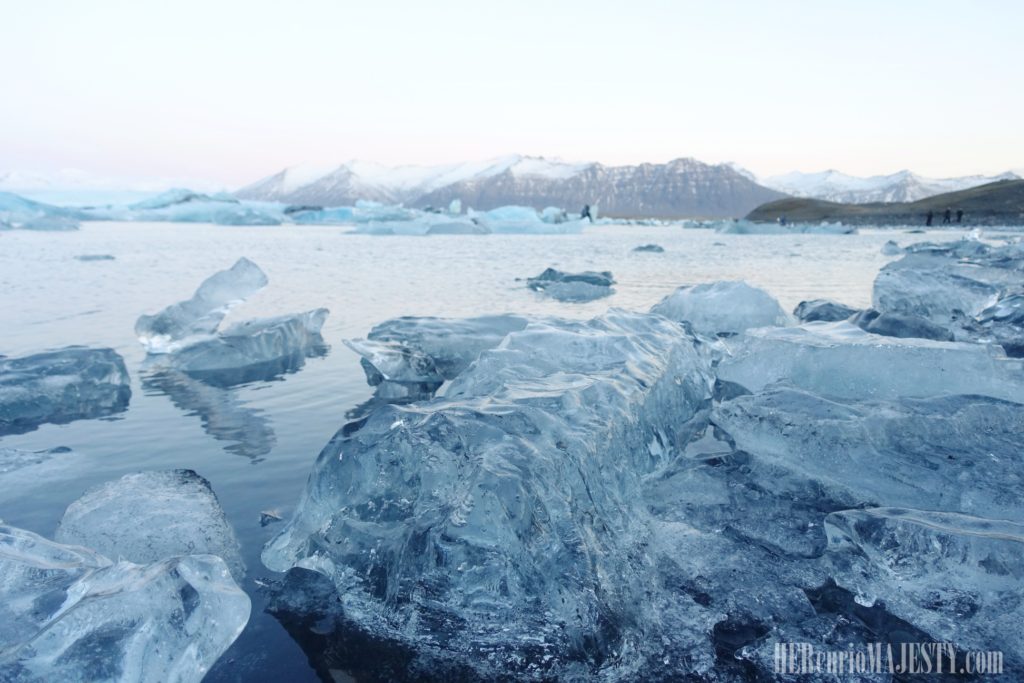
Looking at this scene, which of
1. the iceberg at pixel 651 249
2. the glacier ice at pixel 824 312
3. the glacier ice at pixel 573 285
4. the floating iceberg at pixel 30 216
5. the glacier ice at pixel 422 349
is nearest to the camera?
the glacier ice at pixel 422 349

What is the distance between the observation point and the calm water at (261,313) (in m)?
2.90

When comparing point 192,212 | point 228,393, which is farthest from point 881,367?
point 192,212

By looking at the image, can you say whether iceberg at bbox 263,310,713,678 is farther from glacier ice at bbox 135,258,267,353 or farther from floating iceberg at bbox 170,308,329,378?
glacier ice at bbox 135,258,267,353

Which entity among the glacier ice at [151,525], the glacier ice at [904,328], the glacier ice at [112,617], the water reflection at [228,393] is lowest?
the water reflection at [228,393]

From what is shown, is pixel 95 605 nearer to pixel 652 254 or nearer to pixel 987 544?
pixel 987 544

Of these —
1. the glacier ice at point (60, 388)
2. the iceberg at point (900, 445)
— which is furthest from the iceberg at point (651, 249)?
the glacier ice at point (60, 388)

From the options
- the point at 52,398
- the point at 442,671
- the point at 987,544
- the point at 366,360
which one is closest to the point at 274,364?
the point at 366,360

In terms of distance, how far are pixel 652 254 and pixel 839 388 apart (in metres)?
16.9

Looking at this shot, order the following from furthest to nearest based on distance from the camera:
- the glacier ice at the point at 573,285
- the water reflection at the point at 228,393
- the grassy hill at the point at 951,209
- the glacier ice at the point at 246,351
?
the grassy hill at the point at 951,209 → the glacier ice at the point at 573,285 → the glacier ice at the point at 246,351 → the water reflection at the point at 228,393

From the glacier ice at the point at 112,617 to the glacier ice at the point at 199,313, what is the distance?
13.9 feet

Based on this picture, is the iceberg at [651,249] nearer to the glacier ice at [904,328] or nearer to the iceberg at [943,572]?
the glacier ice at [904,328]

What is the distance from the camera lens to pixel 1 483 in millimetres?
3029

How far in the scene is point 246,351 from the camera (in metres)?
5.73

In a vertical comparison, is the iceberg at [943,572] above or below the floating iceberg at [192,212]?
below
